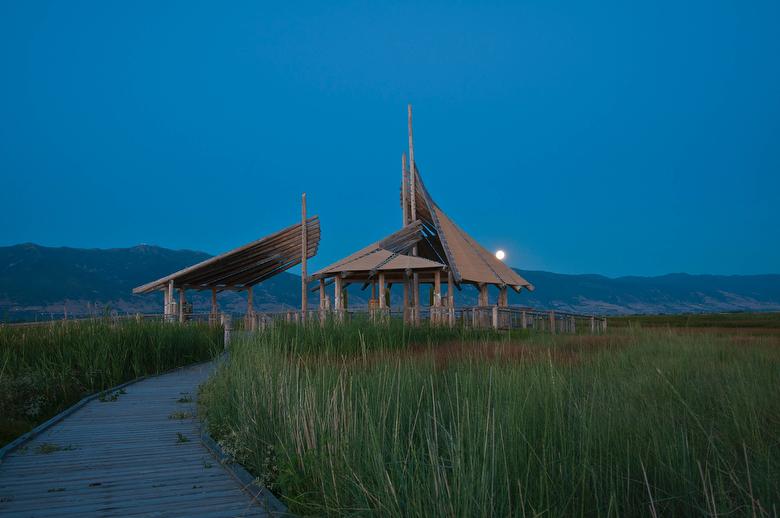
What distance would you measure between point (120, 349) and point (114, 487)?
6777mm

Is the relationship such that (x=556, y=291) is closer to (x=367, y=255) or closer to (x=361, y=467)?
(x=367, y=255)

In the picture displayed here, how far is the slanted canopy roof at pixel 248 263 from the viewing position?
78.4 feet

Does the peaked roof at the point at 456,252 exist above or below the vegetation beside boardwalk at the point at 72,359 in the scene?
above

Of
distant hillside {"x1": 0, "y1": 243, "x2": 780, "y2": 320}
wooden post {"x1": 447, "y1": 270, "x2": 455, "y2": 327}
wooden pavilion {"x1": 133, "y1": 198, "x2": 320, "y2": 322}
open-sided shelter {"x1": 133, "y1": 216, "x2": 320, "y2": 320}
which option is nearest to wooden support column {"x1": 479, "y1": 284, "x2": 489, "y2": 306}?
wooden post {"x1": 447, "y1": 270, "x2": 455, "y2": 327}

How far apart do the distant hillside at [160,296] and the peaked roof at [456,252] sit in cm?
5207

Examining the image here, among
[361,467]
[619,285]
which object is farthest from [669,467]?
[619,285]

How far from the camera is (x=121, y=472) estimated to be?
15.9 ft

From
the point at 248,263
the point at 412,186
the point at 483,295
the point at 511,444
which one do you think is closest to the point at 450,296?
the point at 483,295

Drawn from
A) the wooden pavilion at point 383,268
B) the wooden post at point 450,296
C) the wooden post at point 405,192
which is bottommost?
the wooden post at point 450,296

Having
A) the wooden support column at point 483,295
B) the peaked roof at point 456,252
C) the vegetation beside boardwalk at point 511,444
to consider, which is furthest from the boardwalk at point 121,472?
the wooden support column at point 483,295

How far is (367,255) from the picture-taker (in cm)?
2102

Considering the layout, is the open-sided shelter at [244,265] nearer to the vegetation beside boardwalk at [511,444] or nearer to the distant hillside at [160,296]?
the vegetation beside boardwalk at [511,444]

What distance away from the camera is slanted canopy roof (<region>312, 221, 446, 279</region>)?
19.4m

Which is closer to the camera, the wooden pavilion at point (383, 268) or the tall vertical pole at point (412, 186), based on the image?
the wooden pavilion at point (383, 268)
